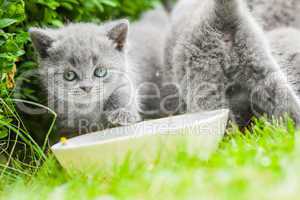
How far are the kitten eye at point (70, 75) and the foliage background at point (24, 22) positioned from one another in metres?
0.23

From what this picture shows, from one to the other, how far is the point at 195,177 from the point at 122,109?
94 centimetres

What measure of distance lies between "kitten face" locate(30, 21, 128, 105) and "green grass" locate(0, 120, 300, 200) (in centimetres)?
42

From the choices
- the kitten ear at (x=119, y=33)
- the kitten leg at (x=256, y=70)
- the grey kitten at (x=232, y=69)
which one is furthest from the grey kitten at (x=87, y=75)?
the kitten leg at (x=256, y=70)

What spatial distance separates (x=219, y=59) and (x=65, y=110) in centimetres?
82

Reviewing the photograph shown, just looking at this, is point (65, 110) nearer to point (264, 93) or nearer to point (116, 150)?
point (116, 150)

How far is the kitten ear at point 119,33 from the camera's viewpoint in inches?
96.2

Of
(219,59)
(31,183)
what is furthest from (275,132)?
(31,183)

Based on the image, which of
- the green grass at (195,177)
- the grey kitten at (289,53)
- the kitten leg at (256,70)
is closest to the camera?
the green grass at (195,177)

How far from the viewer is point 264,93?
7.64ft

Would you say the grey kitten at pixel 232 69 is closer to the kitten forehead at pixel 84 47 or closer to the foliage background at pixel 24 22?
the kitten forehead at pixel 84 47

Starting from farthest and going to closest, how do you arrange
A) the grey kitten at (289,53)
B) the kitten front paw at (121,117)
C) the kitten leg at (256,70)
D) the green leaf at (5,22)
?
the grey kitten at (289,53) → the kitten front paw at (121,117) → the kitten leg at (256,70) → the green leaf at (5,22)

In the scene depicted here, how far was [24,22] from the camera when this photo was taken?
8.61ft

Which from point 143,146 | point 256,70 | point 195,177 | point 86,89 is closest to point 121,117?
point 86,89

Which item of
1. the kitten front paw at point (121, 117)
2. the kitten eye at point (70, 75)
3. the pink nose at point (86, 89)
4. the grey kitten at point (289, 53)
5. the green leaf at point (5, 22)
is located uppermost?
the green leaf at point (5, 22)
